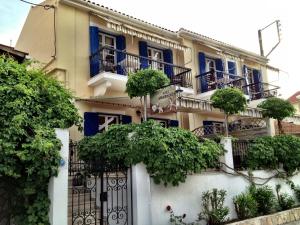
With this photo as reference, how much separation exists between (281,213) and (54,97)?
27.5 ft

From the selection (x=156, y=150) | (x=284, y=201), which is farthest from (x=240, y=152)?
(x=156, y=150)

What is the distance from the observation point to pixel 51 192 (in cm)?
685

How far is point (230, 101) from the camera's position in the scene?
1273 cm

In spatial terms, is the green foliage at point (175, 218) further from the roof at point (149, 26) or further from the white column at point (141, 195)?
the roof at point (149, 26)

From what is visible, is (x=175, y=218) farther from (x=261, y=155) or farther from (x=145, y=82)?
(x=261, y=155)

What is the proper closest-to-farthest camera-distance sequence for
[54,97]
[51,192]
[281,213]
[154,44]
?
1. [51,192]
2. [54,97]
3. [281,213]
4. [154,44]

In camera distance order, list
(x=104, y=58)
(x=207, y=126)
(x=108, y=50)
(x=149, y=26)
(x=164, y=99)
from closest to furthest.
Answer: (x=164, y=99) < (x=104, y=58) < (x=108, y=50) < (x=149, y=26) < (x=207, y=126)

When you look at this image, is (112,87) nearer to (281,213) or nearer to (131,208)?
(131,208)

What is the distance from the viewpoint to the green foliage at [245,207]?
10.0m

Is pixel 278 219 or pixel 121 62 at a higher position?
pixel 121 62

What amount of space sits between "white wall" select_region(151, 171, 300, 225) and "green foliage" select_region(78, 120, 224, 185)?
393 mm

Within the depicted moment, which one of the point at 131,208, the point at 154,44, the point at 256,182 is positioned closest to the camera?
the point at 131,208

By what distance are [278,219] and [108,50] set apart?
10.1m

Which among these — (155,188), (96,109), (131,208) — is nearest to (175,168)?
(155,188)
